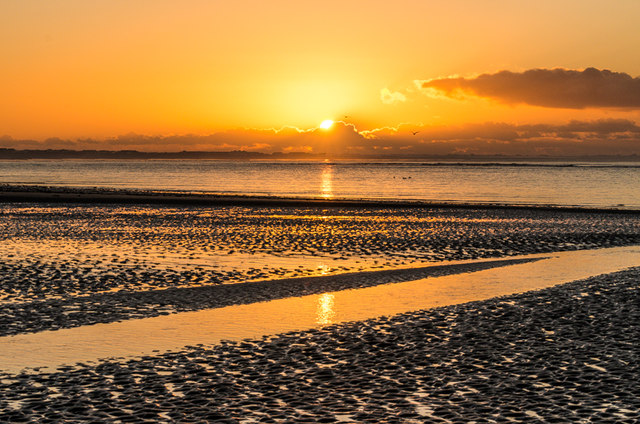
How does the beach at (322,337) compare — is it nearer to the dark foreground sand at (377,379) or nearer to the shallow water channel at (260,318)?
the dark foreground sand at (377,379)

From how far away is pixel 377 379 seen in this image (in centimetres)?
1055

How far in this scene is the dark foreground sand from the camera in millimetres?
8984

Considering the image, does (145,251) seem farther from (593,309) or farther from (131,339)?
(593,309)

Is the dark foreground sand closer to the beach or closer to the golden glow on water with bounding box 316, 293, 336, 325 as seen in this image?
the beach

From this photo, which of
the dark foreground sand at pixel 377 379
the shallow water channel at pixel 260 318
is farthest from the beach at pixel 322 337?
the shallow water channel at pixel 260 318

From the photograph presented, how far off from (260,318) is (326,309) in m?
1.68

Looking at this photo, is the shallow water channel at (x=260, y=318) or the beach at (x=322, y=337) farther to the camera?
the shallow water channel at (x=260, y=318)

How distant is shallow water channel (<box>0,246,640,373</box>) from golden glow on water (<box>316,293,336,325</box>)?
0.02m

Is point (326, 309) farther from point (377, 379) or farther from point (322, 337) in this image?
point (377, 379)

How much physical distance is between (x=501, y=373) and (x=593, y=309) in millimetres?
6064

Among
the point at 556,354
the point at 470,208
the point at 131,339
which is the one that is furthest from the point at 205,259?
the point at 470,208

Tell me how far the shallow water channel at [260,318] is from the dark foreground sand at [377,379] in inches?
27.5

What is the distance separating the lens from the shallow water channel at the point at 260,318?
39.9ft

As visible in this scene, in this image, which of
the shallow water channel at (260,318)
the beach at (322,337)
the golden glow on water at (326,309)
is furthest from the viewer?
the golden glow on water at (326,309)
